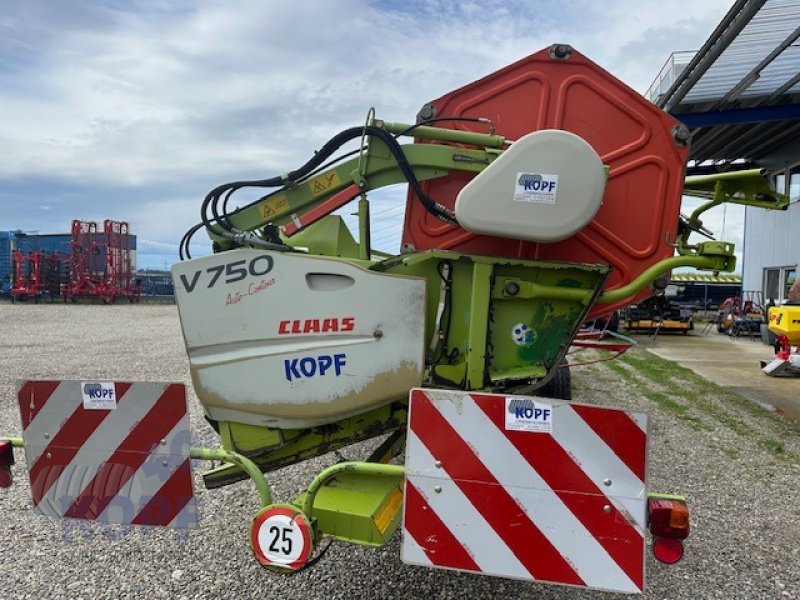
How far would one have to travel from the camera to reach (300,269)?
8.66 ft

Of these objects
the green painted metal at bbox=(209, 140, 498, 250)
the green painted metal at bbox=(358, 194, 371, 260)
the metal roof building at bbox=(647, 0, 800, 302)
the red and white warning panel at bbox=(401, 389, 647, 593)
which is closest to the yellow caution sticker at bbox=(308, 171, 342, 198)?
the green painted metal at bbox=(209, 140, 498, 250)

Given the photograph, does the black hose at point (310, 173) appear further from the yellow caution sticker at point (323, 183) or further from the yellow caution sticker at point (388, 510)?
the yellow caution sticker at point (388, 510)

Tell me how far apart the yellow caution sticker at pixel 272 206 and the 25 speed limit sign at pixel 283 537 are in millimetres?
1548

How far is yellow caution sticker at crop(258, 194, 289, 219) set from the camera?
10.4 ft

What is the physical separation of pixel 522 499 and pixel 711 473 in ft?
11.0

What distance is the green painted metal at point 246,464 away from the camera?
2.35 meters

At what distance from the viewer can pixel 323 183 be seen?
3115 millimetres

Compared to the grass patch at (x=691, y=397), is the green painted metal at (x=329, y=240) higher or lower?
higher

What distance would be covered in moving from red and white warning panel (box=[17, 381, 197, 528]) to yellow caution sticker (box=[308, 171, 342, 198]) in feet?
4.07

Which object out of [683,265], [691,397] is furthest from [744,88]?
[683,265]

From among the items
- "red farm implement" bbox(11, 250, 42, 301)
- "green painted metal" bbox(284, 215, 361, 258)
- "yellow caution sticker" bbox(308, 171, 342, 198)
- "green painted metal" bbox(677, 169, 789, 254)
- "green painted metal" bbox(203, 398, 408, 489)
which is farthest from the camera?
"red farm implement" bbox(11, 250, 42, 301)

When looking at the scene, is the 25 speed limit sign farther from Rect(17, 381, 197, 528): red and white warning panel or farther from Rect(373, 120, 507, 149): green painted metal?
Rect(373, 120, 507, 149): green painted metal

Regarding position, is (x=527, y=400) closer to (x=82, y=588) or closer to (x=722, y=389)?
(x=82, y=588)

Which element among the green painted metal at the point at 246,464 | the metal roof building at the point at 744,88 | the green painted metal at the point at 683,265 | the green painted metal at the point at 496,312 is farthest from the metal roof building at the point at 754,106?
the green painted metal at the point at 246,464
